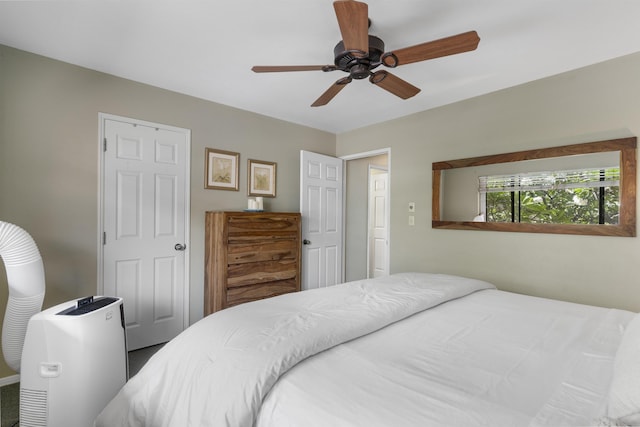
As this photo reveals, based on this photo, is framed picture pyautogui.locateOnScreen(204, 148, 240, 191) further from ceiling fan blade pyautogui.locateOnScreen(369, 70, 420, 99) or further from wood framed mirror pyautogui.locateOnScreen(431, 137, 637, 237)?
wood framed mirror pyautogui.locateOnScreen(431, 137, 637, 237)

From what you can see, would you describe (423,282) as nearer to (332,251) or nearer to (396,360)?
(396,360)

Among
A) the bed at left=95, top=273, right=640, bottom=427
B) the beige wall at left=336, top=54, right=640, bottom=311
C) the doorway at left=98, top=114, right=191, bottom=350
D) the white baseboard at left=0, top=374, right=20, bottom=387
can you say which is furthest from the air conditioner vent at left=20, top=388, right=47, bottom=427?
the beige wall at left=336, top=54, right=640, bottom=311

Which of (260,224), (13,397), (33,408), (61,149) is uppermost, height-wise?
(61,149)

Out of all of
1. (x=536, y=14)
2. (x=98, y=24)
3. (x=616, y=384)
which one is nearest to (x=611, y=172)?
(x=536, y=14)

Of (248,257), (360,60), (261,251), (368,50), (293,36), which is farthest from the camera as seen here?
(261,251)

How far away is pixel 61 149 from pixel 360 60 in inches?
94.8

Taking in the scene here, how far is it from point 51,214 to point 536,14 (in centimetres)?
363

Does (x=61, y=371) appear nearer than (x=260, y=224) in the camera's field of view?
Yes

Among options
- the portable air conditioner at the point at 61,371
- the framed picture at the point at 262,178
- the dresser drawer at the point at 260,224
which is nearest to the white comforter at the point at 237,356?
the portable air conditioner at the point at 61,371

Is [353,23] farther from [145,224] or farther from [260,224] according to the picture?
[145,224]

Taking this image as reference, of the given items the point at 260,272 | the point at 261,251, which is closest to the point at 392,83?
the point at 261,251

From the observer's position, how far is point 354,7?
1375 mm

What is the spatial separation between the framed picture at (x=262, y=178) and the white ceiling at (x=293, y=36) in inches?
36.4

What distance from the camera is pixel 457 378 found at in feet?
3.32
